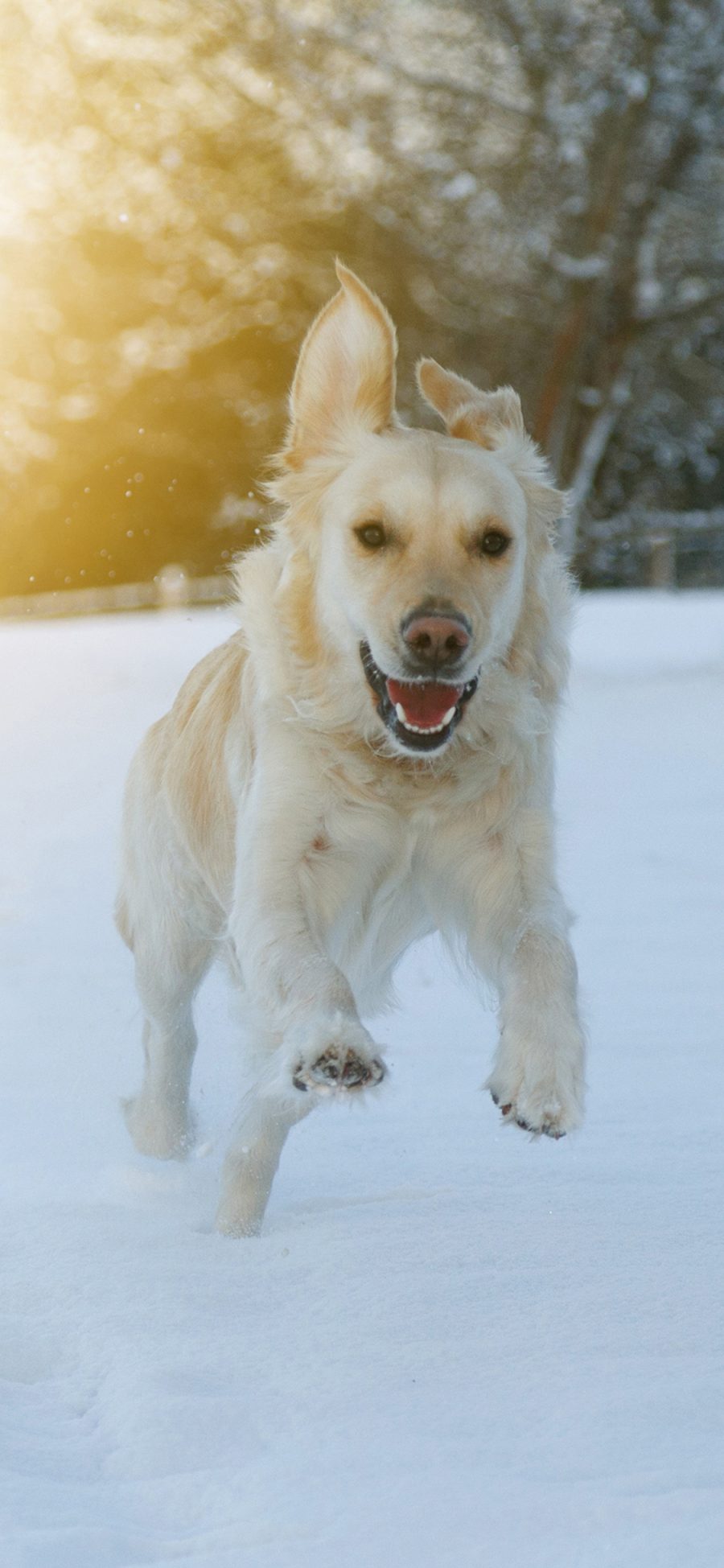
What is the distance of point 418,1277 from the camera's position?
313 cm

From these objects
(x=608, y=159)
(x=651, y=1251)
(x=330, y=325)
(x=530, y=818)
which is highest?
(x=608, y=159)

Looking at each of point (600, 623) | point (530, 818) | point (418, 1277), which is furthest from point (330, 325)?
point (600, 623)

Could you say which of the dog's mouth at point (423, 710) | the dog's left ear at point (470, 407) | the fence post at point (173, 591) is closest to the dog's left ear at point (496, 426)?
the dog's left ear at point (470, 407)

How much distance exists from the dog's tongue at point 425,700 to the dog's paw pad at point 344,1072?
78 centimetres

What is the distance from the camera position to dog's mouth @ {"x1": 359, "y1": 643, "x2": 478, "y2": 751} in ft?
11.3

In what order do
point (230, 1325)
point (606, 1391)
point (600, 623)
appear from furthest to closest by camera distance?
1. point (600, 623)
2. point (230, 1325)
3. point (606, 1391)

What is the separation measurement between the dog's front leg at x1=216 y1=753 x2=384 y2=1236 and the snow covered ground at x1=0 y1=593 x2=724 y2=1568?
0.16 metres

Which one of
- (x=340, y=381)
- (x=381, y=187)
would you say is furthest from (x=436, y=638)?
(x=381, y=187)

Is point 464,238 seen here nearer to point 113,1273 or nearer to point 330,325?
point 330,325

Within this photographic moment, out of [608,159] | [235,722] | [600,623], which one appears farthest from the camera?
[600,623]

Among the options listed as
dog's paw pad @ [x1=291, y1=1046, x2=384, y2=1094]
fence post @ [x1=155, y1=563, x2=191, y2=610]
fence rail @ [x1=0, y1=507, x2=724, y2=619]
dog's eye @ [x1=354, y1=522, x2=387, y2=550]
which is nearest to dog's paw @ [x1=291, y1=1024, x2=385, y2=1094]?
dog's paw pad @ [x1=291, y1=1046, x2=384, y2=1094]

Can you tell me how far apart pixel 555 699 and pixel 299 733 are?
1.84 feet

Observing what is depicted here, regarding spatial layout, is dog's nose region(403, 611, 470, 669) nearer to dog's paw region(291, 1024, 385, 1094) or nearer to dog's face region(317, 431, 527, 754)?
dog's face region(317, 431, 527, 754)

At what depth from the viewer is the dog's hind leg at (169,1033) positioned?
425cm
